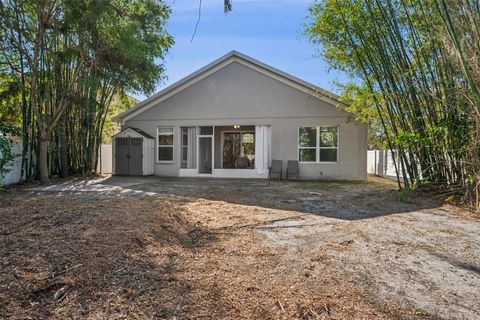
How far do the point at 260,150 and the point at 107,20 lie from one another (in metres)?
6.98

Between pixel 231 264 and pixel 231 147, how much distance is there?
42.5 ft

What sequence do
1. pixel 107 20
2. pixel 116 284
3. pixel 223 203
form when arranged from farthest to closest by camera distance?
pixel 107 20 < pixel 223 203 < pixel 116 284

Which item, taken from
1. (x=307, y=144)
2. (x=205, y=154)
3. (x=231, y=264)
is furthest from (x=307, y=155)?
(x=231, y=264)

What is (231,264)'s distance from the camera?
3152 millimetres

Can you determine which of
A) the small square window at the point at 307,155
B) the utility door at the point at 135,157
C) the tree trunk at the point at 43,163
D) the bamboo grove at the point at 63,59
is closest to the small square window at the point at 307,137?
the small square window at the point at 307,155

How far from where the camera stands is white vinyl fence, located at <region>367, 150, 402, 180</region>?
14.3 m

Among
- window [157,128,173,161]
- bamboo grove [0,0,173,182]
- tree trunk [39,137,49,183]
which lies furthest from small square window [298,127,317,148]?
tree trunk [39,137,49,183]

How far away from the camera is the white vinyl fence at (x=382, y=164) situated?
14.3 meters

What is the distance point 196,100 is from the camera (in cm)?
1351

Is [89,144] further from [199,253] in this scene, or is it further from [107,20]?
[199,253]

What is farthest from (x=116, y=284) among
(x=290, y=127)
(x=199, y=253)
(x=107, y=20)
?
(x=290, y=127)

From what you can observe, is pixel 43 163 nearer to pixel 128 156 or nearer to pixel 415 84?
pixel 128 156

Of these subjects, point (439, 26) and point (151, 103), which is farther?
point (151, 103)

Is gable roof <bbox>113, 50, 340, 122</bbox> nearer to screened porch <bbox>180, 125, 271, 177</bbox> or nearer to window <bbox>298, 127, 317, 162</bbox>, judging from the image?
window <bbox>298, 127, 317, 162</bbox>
